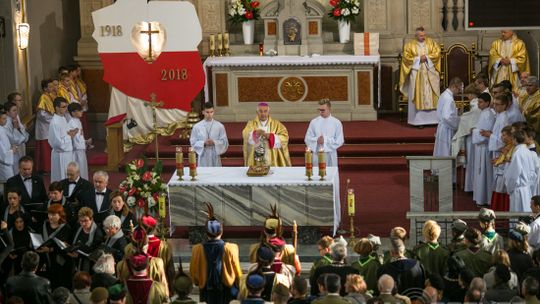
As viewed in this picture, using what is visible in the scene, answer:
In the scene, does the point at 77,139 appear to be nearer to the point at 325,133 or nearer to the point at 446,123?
the point at 325,133

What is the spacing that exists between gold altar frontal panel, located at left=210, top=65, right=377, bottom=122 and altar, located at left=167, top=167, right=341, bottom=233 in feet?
21.7

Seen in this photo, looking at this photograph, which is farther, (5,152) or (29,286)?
(5,152)

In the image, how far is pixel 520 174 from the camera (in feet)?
49.8

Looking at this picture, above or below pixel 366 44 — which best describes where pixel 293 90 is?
below

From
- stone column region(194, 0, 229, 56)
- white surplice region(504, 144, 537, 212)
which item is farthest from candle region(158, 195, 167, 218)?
stone column region(194, 0, 229, 56)

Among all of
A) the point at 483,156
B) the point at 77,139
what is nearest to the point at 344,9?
the point at 483,156

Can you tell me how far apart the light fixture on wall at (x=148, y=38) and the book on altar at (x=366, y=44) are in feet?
27.6

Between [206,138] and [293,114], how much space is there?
5.11 meters

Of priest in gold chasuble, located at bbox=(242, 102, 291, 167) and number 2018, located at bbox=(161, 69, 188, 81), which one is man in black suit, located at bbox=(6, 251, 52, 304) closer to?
number 2018, located at bbox=(161, 69, 188, 81)

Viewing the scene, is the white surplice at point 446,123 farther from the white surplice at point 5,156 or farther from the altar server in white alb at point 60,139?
the white surplice at point 5,156

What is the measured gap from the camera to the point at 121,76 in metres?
15.3

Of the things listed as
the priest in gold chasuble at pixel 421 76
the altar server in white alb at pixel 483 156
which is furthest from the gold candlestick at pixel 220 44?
the altar server in white alb at pixel 483 156

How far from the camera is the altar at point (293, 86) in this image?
21969 mm

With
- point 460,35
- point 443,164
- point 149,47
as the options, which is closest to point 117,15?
point 149,47
